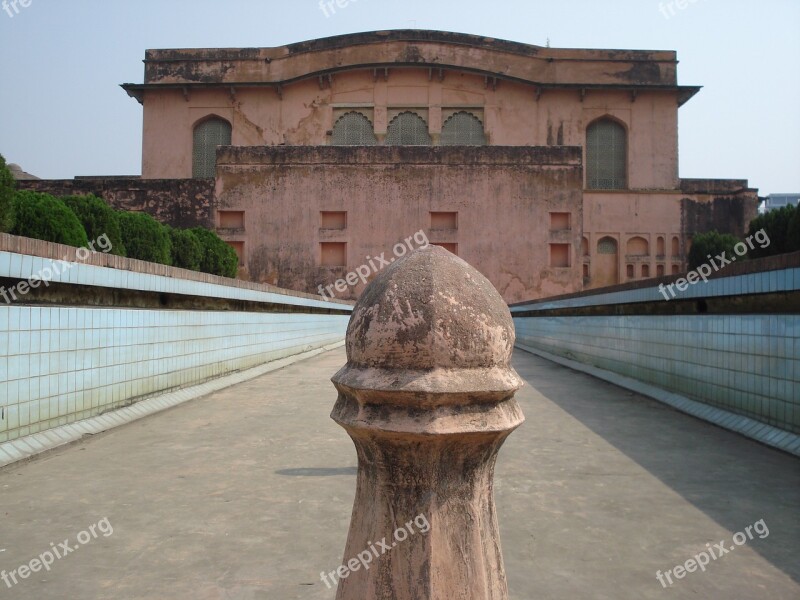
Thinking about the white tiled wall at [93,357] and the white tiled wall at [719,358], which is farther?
the white tiled wall at [719,358]

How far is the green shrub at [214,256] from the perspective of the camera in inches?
667

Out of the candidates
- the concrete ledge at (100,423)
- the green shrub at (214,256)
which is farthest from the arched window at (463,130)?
the concrete ledge at (100,423)

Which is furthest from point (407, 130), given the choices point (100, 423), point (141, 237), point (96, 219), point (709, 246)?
point (100, 423)

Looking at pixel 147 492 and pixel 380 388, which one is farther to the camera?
pixel 147 492

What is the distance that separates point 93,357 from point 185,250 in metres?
11.0

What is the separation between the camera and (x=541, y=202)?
22.9 m

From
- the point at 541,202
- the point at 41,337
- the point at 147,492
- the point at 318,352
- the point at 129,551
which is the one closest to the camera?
the point at 129,551

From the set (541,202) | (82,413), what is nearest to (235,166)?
(541,202)

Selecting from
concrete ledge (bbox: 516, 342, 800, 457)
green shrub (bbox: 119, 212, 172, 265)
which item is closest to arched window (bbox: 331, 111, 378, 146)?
green shrub (bbox: 119, 212, 172, 265)

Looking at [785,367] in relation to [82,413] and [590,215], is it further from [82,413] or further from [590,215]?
[590,215]

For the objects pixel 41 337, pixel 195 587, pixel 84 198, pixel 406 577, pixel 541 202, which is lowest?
pixel 195 587

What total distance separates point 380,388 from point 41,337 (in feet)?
12.8

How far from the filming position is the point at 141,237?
1272cm

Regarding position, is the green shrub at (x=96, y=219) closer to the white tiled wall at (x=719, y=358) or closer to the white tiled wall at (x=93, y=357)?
the white tiled wall at (x=93, y=357)
